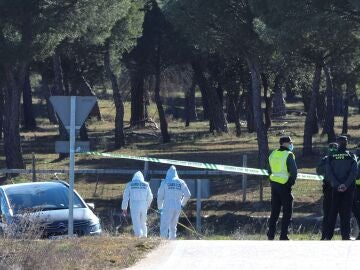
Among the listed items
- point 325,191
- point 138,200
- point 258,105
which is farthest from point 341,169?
point 258,105

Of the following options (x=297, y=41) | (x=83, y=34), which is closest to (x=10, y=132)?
(x=83, y=34)

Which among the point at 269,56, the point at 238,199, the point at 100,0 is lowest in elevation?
the point at 238,199

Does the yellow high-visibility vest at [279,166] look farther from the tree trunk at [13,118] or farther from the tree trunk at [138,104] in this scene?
the tree trunk at [138,104]

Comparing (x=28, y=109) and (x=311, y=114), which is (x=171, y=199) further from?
(x=28, y=109)

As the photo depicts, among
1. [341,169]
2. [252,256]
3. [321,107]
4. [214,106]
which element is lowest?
[252,256]

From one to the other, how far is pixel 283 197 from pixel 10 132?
2032 cm

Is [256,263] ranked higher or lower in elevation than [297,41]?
lower

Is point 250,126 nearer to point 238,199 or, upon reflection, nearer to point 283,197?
point 238,199

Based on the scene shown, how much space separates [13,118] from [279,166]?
20349 millimetres

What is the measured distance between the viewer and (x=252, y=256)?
11.5 meters

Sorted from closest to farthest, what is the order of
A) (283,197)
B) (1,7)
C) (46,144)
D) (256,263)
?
1. (256,263)
2. (283,197)
3. (1,7)
4. (46,144)

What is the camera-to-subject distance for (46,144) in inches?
1848

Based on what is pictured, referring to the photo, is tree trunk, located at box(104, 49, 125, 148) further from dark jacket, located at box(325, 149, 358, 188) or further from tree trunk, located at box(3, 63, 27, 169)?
dark jacket, located at box(325, 149, 358, 188)

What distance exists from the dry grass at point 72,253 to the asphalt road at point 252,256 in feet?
0.84
